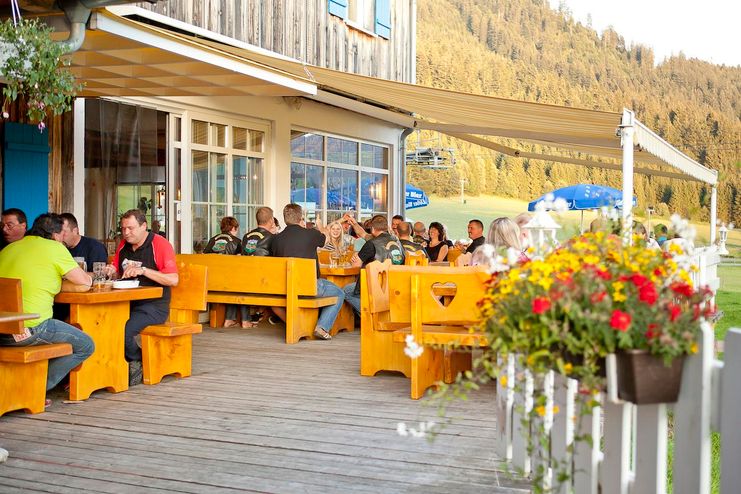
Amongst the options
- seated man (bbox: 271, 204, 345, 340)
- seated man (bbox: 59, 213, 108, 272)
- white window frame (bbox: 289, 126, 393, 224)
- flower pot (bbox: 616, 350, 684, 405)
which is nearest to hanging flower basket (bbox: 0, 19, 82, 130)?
seated man (bbox: 59, 213, 108, 272)

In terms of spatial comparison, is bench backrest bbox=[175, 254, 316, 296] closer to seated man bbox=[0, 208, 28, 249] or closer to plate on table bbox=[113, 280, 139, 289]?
seated man bbox=[0, 208, 28, 249]

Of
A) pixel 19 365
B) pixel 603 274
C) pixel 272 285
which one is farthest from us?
pixel 272 285

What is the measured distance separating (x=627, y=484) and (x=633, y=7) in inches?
2859

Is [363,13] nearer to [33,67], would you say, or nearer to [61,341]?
[61,341]

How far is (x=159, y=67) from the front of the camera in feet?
21.9

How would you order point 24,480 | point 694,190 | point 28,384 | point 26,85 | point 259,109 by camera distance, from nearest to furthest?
point 24,480 → point 26,85 → point 28,384 → point 259,109 → point 694,190

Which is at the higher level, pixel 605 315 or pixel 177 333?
pixel 605 315

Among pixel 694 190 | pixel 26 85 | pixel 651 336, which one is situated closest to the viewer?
pixel 651 336

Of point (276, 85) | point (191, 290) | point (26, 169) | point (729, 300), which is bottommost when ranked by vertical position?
point (729, 300)

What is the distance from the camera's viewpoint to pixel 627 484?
274 cm

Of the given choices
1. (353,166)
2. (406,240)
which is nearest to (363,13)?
(353,166)

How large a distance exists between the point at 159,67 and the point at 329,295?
2966 millimetres

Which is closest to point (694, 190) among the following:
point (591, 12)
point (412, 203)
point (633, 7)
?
point (412, 203)

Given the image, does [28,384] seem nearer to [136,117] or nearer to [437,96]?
[136,117]
